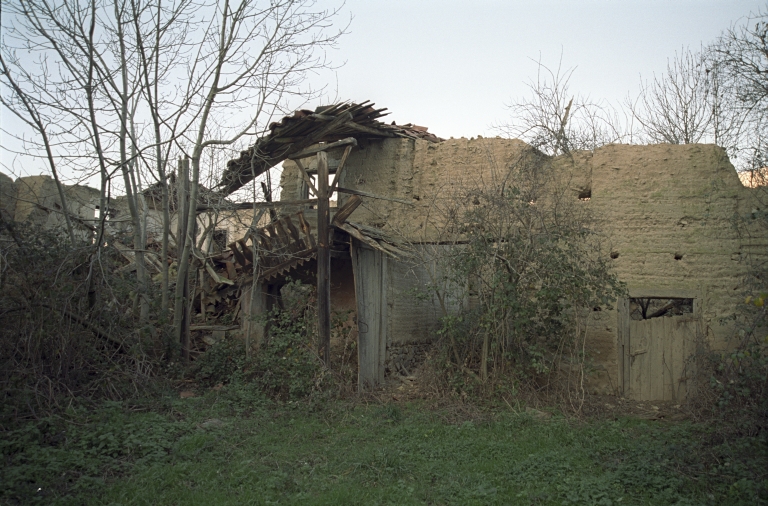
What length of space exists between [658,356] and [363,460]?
517 cm

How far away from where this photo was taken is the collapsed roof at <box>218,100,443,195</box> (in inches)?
353

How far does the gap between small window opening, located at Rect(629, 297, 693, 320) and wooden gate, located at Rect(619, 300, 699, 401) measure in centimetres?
130

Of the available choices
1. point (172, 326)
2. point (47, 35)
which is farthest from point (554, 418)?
point (47, 35)

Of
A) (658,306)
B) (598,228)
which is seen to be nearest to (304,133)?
(598,228)

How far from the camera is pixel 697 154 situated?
8.95 m

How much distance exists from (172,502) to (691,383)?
714 cm

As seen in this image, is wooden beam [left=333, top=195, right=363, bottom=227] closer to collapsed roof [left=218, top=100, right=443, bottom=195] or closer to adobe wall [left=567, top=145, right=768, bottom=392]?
collapsed roof [left=218, top=100, right=443, bottom=195]

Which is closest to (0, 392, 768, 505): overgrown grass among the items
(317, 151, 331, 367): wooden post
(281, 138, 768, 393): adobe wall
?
(317, 151, 331, 367): wooden post

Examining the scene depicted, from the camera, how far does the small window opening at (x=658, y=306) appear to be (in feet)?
34.6

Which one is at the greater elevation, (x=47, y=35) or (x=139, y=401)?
(x=47, y=35)

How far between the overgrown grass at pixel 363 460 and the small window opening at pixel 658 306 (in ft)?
12.4

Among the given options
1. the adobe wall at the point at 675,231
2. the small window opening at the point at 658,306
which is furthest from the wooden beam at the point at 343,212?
the small window opening at the point at 658,306

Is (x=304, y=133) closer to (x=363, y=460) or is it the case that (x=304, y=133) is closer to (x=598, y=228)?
(x=598, y=228)

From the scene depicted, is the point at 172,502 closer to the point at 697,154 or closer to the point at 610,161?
the point at 610,161
